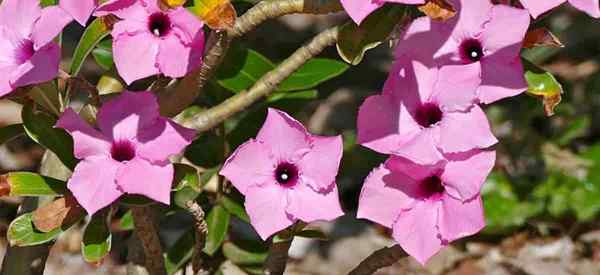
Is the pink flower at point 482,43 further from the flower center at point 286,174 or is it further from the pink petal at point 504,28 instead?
the flower center at point 286,174

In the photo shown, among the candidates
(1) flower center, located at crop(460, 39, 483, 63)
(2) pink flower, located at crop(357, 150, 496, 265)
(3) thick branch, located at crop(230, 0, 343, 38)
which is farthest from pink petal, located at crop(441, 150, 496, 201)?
(3) thick branch, located at crop(230, 0, 343, 38)

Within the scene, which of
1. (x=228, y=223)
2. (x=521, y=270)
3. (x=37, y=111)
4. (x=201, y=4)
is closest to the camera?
(x=201, y=4)

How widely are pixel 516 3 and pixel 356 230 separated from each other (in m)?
1.02

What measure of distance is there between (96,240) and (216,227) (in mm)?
303

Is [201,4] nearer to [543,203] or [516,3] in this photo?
[516,3]

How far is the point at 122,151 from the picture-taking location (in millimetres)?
1317

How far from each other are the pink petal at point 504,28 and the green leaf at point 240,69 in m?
0.45

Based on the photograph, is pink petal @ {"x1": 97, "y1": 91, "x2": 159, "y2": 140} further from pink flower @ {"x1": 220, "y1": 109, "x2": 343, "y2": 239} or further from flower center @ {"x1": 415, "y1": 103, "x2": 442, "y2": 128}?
flower center @ {"x1": 415, "y1": 103, "x2": 442, "y2": 128}

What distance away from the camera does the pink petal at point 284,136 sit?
1.30m

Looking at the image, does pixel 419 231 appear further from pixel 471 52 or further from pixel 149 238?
pixel 149 238

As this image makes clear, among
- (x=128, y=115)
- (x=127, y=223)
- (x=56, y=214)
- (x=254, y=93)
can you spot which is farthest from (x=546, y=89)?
(x=127, y=223)

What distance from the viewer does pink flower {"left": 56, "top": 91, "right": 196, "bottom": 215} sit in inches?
50.0

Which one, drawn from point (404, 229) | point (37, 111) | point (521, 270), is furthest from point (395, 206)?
point (521, 270)

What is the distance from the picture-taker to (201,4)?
129cm
